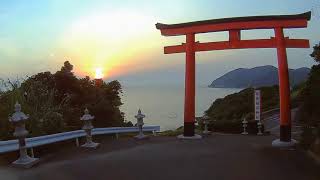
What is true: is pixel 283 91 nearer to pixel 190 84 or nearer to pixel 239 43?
pixel 239 43

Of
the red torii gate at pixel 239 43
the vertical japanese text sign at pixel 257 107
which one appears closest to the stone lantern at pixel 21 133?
the red torii gate at pixel 239 43

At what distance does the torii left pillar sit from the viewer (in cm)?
1908

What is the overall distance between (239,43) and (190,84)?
266cm

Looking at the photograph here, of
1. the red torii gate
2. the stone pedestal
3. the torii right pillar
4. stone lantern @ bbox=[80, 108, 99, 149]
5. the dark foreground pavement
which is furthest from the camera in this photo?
the red torii gate

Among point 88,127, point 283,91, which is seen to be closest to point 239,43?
point 283,91

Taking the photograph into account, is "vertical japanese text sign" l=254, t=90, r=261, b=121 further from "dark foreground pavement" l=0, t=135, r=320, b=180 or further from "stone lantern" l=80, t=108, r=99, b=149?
"stone lantern" l=80, t=108, r=99, b=149

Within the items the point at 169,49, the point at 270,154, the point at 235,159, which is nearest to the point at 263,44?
the point at 169,49

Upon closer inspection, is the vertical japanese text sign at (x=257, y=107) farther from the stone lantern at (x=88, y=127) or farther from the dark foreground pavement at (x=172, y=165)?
the stone lantern at (x=88, y=127)

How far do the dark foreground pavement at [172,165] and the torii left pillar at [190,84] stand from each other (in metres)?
4.95

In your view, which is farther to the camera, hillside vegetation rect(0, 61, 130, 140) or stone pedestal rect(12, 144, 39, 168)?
hillside vegetation rect(0, 61, 130, 140)

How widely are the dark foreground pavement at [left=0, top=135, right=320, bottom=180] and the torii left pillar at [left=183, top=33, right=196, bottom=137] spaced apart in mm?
4948

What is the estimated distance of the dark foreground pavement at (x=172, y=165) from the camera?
9141 mm

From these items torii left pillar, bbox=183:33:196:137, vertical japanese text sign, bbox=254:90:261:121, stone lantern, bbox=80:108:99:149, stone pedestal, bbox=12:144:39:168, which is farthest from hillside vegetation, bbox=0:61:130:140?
vertical japanese text sign, bbox=254:90:261:121

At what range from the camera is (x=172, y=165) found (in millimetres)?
10562
